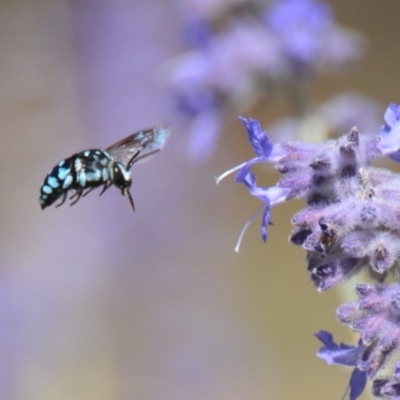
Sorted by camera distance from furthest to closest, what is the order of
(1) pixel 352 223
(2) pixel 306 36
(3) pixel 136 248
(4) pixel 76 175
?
(3) pixel 136 248 < (2) pixel 306 36 < (4) pixel 76 175 < (1) pixel 352 223

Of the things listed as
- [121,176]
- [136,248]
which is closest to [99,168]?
[121,176]

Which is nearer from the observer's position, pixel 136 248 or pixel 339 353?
pixel 339 353

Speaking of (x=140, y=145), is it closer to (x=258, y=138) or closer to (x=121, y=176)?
(x=121, y=176)

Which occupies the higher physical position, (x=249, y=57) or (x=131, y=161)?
(x=249, y=57)

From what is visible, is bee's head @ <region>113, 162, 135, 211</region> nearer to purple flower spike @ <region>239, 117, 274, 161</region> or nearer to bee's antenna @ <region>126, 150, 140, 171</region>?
bee's antenna @ <region>126, 150, 140, 171</region>

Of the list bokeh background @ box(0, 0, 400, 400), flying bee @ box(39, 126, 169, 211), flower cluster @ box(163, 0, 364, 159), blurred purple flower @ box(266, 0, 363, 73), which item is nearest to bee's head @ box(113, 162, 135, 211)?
flying bee @ box(39, 126, 169, 211)

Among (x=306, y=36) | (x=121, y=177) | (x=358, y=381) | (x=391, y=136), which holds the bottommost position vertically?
(x=358, y=381)

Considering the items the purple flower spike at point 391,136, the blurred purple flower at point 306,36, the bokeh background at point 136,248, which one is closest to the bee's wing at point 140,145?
the purple flower spike at point 391,136
